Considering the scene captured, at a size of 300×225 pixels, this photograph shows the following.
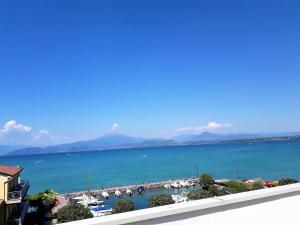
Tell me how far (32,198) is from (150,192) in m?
29.5

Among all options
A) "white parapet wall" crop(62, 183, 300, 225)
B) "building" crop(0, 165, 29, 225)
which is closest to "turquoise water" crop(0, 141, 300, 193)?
"building" crop(0, 165, 29, 225)

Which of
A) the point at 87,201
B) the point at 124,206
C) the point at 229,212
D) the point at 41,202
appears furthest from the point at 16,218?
the point at 87,201

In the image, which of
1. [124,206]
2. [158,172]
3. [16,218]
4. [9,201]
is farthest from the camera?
[158,172]

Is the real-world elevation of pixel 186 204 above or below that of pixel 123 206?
above

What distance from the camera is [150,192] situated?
184 ft

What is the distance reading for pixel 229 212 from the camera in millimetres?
2848

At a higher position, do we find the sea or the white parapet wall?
the white parapet wall

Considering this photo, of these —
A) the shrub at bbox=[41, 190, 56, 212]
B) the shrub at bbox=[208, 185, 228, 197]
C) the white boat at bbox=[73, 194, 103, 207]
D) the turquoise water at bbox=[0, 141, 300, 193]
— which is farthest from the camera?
the turquoise water at bbox=[0, 141, 300, 193]

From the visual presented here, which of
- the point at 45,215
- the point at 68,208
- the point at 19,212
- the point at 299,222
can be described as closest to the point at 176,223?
the point at 299,222

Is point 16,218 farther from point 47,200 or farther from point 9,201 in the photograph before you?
point 47,200

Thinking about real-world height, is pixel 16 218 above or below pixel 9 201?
below

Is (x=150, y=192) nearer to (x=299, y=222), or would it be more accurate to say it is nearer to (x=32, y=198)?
(x=32, y=198)

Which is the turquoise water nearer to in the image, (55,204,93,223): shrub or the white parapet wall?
Result: (55,204,93,223): shrub

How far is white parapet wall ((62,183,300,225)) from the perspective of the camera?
97.7 inches
